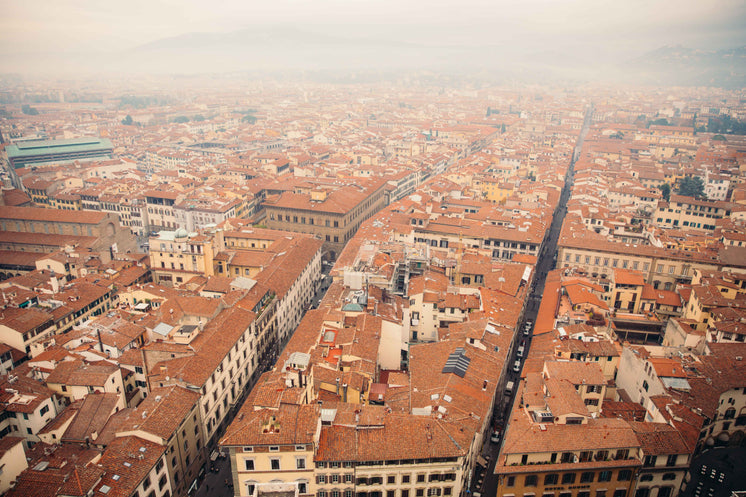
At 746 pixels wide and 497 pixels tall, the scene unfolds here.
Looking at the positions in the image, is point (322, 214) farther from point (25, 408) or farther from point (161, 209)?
point (25, 408)

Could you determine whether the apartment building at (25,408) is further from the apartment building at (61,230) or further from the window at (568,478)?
the window at (568,478)

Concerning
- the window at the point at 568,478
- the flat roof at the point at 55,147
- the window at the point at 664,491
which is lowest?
the window at the point at 664,491

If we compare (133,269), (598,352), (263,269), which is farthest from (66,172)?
(598,352)

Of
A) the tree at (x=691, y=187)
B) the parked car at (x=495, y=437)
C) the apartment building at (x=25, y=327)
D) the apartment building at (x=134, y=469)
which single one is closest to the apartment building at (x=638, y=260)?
the parked car at (x=495, y=437)

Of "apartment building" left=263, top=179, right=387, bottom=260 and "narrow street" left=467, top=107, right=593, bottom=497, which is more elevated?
"apartment building" left=263, top=179, right=387, bottom=260

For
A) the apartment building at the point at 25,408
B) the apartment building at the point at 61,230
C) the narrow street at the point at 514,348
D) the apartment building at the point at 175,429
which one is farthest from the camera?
the apartment building at the point at 61,230

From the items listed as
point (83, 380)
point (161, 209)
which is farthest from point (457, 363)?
point (161, 209)

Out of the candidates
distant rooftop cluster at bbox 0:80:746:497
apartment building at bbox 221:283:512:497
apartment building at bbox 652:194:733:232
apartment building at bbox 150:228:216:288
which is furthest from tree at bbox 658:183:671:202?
apartment building at bbox 150:228:216:288

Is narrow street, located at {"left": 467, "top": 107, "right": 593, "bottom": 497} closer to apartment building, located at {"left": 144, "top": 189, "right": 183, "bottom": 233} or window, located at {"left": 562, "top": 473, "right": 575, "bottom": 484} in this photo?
window, located at {"left": 562, "top": 473, "right": 575, "bottom": 484}

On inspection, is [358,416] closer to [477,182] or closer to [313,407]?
[313,407]
